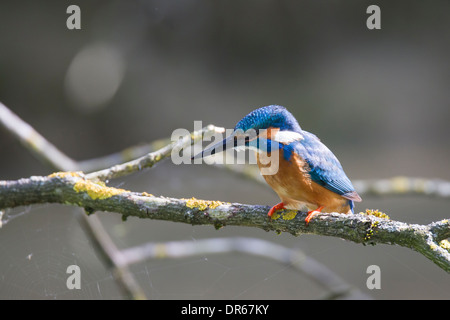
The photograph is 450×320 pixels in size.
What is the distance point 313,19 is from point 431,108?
1.97m

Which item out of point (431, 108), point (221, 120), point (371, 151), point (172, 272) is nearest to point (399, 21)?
point (431, 108)

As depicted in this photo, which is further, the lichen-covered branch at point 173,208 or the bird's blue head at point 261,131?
the bird's blue head at point 261,131

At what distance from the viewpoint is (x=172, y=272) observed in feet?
14.8

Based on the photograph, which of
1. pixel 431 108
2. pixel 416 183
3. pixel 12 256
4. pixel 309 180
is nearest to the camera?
pixel 309 180

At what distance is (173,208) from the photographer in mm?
1438

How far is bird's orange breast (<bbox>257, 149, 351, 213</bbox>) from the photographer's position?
1.64 metres

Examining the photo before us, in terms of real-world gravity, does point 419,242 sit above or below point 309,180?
below

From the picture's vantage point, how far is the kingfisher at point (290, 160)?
1.58 m

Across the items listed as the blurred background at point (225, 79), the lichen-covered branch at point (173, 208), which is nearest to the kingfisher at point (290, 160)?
the lichen-covered branch at point (173, 208)

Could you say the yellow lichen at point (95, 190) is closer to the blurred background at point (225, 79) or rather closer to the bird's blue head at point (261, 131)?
the bird's blue head at point (261, 131)

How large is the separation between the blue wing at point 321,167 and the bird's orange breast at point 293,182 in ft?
0.06

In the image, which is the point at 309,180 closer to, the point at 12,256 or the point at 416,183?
the point at 416,183

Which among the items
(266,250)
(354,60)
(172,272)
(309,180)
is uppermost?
(354,60)

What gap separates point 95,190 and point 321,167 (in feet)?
2.49
